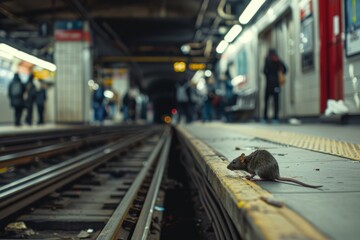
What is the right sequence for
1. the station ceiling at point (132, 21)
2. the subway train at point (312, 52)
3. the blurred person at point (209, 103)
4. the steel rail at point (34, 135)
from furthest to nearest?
1. the station ceiling at point (132, 21)
2. the blurred person at point (209, 103)
3. the steel rail at point (34, 135)
4. the subway train at point (312, 52)

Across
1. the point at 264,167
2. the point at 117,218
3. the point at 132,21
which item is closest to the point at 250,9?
the point at 117,218

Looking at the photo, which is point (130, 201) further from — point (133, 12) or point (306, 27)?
point (133, 12)

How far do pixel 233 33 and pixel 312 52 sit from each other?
4231 millimetres

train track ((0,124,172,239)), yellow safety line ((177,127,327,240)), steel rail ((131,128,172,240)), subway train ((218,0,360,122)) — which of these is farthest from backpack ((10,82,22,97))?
yellow safety line ((177,127,327,240))

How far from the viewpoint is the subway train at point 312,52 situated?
7750mm

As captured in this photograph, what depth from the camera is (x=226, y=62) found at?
2159 centimetres

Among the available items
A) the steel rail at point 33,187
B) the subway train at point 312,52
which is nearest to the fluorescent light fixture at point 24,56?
the steel rail at point 33,187

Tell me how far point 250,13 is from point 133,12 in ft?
29.9

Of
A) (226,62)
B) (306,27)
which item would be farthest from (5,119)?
(306,27)

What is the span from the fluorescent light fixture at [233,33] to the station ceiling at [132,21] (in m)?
0.21

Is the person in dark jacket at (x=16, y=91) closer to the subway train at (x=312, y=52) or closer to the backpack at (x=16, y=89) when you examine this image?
the backpack at (x=16, y=89)

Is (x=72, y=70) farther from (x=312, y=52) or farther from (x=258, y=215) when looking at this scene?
(x=258, y=215)

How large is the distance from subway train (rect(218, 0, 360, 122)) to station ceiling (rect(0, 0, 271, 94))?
4.83ft

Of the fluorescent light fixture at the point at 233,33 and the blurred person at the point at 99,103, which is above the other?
the fluorescent light fixture at the point at 233,33
